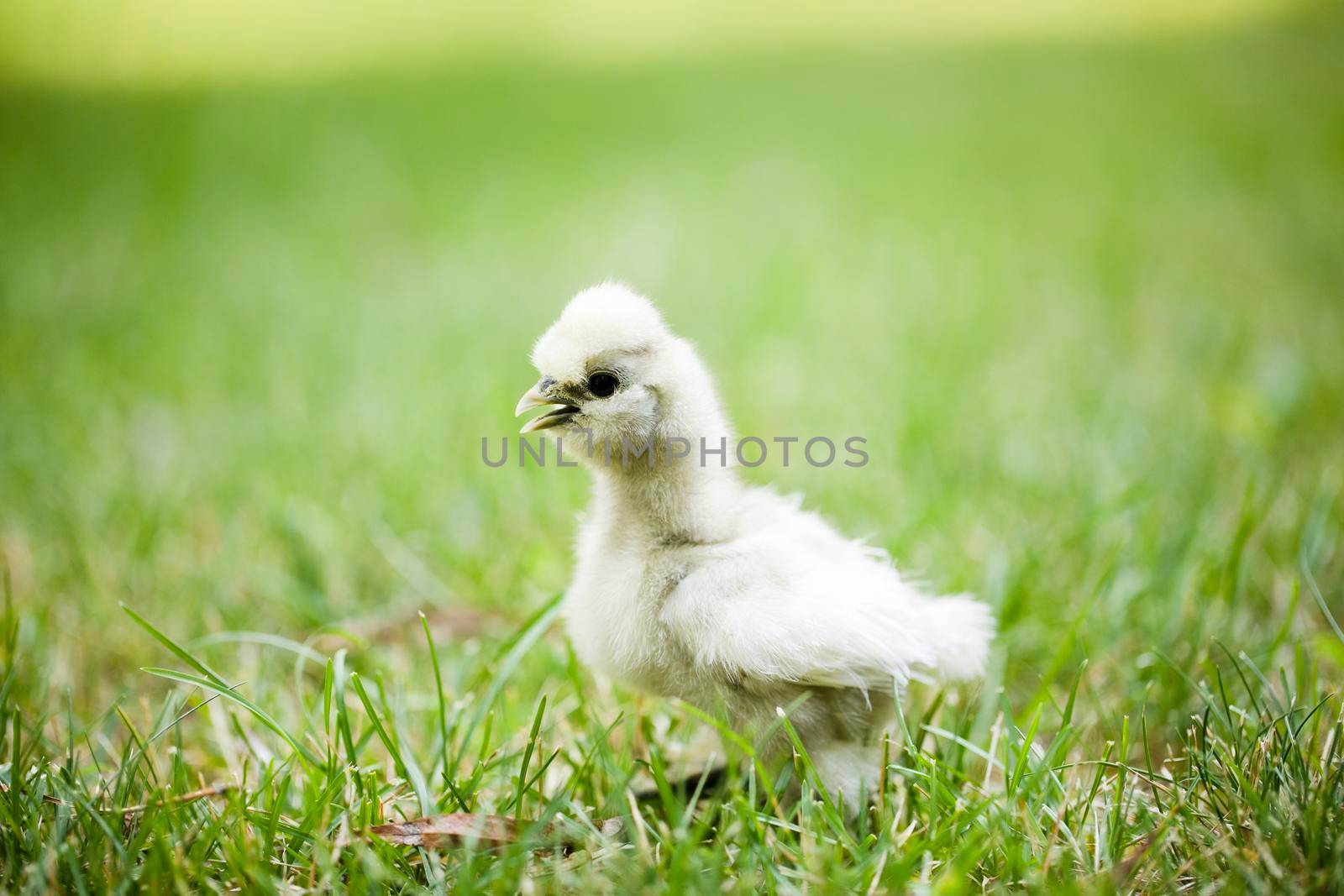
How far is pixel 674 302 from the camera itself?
13.6ft

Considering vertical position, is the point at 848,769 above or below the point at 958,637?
below

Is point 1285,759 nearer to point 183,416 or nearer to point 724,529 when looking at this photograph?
point 724,529

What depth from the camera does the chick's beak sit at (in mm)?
1533

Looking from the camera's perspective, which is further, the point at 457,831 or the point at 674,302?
the point at 674,302

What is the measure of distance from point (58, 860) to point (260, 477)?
1788mm

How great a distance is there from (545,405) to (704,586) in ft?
1.34

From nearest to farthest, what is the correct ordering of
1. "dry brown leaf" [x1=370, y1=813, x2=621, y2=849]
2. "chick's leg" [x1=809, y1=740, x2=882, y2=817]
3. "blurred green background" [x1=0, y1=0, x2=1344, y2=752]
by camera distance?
"dry brown leaf" [x1=370, y1=813, x2=621, y2=849]
"chick's leg" [x1=809, y1=740, x2=882, y2=817]
"blurred green background" [x1=0, y1=0, x2=1344, y2=752]

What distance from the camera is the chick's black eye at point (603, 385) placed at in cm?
153

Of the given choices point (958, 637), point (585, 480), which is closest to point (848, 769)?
point (958, 637)

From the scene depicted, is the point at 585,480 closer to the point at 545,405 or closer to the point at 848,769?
the point at 545,405

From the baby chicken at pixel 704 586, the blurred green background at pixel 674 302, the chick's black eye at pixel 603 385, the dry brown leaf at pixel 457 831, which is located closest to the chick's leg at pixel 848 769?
the baby chicken at pixel 704 586

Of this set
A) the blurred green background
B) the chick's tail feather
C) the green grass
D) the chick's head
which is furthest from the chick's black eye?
the blurred green background

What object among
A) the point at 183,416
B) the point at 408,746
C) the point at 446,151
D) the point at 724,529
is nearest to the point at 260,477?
the point at 183,416

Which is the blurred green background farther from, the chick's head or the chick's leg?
the chick's head
